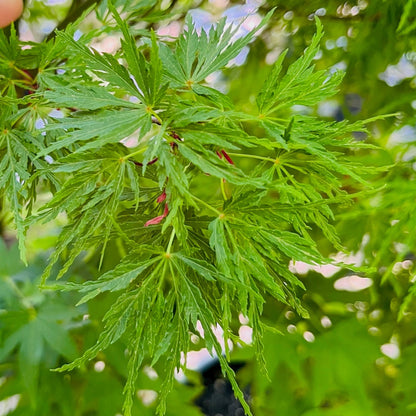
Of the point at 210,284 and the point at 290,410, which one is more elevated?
the point at 210,284

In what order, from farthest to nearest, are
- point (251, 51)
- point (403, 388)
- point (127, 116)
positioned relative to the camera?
point (251, 51), point (403, 388), point (127, 116)

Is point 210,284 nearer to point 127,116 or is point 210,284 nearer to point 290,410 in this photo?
point 127,116

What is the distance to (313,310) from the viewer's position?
0.58 m

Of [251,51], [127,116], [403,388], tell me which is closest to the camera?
[127,116]

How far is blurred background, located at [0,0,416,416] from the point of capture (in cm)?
49

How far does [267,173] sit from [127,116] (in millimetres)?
78

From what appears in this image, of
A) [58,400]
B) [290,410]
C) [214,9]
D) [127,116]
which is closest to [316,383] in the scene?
[290,410]

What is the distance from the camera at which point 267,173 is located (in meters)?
0.25

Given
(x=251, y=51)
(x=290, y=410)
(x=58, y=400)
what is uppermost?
(x=251, y=51)

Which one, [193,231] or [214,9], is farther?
[214,9]

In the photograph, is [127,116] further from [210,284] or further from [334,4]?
[334,4]

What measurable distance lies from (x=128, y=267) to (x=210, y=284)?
45 mm

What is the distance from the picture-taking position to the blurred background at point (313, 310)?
488 mm

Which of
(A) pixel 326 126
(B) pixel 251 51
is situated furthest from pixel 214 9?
(A) pixel 326 126
